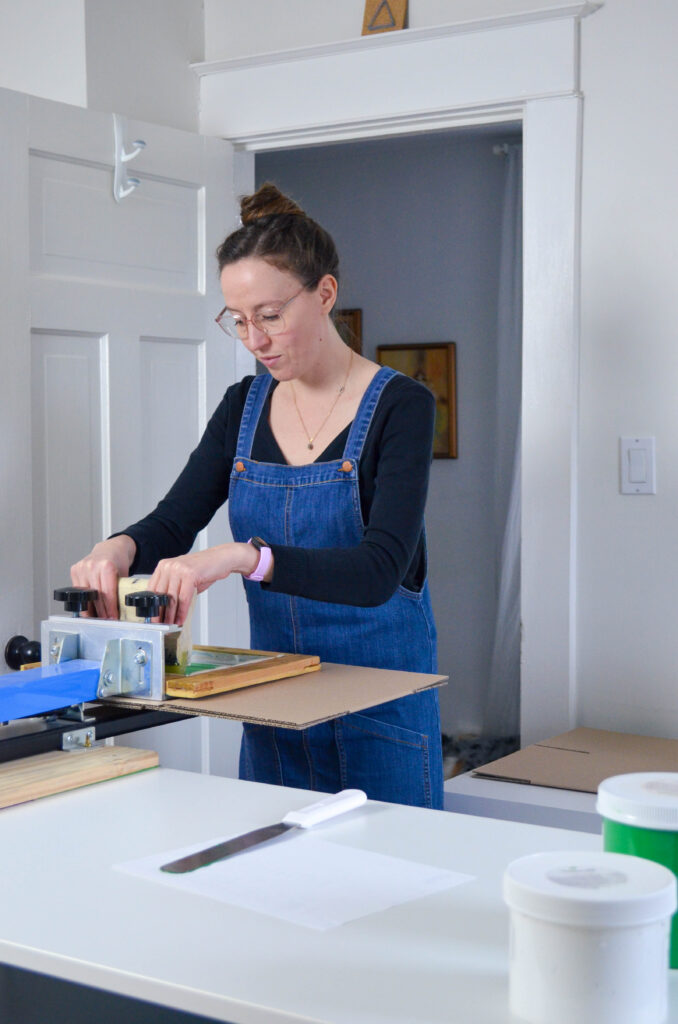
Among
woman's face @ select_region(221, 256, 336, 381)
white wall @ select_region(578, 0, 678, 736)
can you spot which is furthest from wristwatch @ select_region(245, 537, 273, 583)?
white wall @ select_region(578, 0, 678, 736)

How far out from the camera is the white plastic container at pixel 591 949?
2.58 feet

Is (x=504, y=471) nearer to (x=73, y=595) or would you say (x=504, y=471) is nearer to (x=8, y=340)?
(x=8, y=340)

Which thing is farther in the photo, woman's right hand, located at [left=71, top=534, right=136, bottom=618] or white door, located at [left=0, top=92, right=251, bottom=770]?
white door, located at [left=0, top=92, right=251, bottom=770]

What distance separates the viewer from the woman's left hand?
157 centimetres

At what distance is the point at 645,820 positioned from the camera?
0.92 meters

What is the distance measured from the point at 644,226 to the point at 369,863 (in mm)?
1836

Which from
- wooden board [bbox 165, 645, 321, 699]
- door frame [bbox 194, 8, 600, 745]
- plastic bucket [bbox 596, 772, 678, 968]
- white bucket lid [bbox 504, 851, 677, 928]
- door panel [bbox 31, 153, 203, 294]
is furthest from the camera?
door frame [bbox 194, 8, 600, 745]

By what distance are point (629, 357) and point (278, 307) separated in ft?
3.50

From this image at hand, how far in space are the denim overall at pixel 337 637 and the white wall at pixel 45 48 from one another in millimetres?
1218

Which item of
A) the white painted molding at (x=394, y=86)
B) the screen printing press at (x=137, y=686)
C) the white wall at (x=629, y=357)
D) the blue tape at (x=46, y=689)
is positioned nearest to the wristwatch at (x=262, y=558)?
the screen printing press at (x=137, y=686)

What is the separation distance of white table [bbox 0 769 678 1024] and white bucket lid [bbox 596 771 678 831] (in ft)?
0.37

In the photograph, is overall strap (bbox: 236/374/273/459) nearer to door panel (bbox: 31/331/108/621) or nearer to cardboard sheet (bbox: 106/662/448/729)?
cardboard sheet (bbox: 106/662/448/729)

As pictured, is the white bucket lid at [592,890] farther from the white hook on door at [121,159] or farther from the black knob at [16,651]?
the white hook on door at [121,159]

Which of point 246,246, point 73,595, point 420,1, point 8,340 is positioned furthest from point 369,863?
point 420,1
